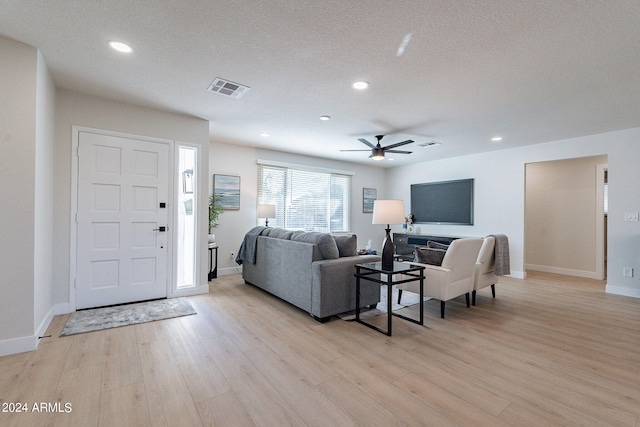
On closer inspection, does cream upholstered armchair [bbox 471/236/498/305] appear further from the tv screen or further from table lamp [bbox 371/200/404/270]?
the tv screen

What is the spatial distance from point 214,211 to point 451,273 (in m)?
3.93

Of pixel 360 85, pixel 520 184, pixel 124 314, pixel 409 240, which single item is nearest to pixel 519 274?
pixel 520 184

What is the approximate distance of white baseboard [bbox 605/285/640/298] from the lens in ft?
14.1

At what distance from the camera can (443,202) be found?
677 centimetres

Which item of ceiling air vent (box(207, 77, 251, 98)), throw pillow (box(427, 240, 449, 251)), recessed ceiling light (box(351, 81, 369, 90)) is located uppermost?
ceiling air vent (box(207, 77, 251, 98))

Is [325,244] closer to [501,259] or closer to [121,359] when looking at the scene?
[121,359]

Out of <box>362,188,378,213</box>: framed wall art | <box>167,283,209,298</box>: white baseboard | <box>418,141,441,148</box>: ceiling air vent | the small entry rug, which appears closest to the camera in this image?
the small entry rug

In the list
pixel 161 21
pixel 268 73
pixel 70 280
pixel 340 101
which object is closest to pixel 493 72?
pixel 340 101

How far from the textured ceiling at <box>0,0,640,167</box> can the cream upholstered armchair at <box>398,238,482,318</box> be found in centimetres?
174

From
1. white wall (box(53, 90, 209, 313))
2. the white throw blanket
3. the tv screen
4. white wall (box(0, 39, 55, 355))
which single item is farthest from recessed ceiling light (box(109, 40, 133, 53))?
the tv screen

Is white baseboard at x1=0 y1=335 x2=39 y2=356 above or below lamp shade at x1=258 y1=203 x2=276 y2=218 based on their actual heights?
below

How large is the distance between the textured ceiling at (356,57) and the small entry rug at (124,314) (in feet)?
8.36

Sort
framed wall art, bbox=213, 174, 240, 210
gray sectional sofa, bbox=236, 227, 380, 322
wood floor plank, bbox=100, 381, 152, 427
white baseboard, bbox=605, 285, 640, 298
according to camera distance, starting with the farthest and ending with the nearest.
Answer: framed wall art, bbox=213, 174, 240, 210 < white baseboard, bbox=605, 285, 640, 298 < gray sectional sofa, bbox=236, 227, 380, 322 < wood floor plank, bbox=100, 381, 152, 427

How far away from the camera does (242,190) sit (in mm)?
5703
